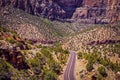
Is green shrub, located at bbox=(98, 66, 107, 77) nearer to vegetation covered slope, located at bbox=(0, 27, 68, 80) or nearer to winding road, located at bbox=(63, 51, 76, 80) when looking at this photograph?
winding road, located at bbox=(63, 51, 76, 80)

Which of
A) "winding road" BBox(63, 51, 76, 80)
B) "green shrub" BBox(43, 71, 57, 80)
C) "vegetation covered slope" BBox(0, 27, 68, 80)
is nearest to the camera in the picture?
"vegetation covered slope" BBox(0, 27, 68, 80)

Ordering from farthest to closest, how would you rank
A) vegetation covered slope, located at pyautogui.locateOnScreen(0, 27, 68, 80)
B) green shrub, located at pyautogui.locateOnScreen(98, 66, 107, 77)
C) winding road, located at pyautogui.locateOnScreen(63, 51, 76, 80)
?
green shrub, located at pyautogui.locateOnScreen(98, 66, 107, 77) < winding road, located at pyautogui.locateOnScreen(63, 51, 76, 80) < vegetation covered slope, located at pyautogui.locateOnScreen(0, 27, 68, 80)

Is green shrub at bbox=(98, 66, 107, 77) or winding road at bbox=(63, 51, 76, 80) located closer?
winding road at bbox=(63, 51, 76, 80)

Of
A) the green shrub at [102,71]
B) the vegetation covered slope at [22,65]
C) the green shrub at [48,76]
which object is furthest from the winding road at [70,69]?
the green shrub at [102,71]

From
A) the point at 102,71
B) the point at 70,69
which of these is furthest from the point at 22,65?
the point at 102,71

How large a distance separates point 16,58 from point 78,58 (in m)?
65.6

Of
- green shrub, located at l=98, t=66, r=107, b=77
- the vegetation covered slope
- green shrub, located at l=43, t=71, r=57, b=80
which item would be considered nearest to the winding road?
the vegetation covered slope

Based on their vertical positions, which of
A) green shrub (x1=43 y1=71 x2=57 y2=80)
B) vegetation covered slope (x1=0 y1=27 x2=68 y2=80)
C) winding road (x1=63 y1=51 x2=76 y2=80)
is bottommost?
winding road (x1=63 y1=51 x2=76 y2=80)

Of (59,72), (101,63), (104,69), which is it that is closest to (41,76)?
(59,72)

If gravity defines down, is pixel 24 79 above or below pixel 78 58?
above

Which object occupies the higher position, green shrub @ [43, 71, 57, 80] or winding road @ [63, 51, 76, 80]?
green shrub @ [43, 71, 57, 80]

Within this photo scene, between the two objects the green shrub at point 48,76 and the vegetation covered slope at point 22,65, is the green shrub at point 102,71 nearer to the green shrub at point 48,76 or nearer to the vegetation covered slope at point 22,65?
the vegetation covered slope at point 22,65

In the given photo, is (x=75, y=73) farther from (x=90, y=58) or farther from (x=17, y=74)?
(x=17, y=74)

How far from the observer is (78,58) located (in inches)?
6742
